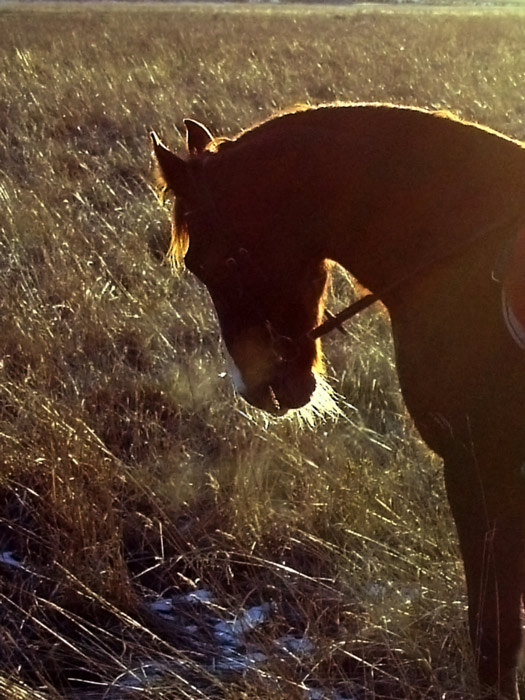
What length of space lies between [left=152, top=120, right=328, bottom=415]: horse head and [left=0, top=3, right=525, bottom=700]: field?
20.7 inches

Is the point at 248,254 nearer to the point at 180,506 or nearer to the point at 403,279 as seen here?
the point at 403,279

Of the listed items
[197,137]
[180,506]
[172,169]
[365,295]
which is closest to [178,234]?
[172,169]

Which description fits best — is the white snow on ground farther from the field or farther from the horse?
the horse

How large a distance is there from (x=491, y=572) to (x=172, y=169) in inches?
52.6

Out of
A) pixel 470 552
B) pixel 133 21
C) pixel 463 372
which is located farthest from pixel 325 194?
pixel 133 21

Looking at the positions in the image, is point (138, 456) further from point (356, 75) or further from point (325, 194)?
point (356, 75)

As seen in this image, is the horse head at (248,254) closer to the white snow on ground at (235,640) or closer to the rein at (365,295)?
the rein at (365,295)

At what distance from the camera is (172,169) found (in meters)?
2.38

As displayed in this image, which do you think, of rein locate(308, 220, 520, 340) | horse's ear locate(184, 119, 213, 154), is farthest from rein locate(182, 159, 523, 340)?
horse's ear locate(184, 119, 213, 154)

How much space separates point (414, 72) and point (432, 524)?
40.9ft

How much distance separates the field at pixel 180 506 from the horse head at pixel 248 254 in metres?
0.52

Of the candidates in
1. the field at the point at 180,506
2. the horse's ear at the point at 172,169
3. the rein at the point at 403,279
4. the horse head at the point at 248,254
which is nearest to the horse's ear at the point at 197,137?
the horse head at the point at 248,254

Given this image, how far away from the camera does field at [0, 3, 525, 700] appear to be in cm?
260

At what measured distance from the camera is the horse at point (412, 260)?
84.3 inches
